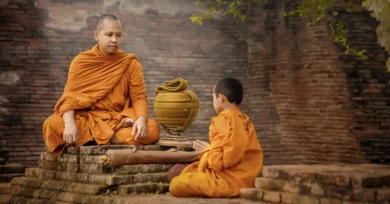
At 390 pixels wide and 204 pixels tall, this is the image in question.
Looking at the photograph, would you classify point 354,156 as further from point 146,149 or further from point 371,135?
point 146,149

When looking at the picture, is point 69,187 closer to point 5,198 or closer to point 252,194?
point 5,198

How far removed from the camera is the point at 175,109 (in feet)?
24.7

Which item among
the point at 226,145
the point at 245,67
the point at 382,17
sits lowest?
the point at 226,145

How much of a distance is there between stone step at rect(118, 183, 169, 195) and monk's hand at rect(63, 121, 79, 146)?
828 mm

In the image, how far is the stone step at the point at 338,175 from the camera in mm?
5066

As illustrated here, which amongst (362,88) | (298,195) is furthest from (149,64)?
(298,195)

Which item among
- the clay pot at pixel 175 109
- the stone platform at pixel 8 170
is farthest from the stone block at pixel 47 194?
the stone platform at pixel 8 170

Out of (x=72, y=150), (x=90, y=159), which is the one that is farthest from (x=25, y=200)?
(x=90, y=159)

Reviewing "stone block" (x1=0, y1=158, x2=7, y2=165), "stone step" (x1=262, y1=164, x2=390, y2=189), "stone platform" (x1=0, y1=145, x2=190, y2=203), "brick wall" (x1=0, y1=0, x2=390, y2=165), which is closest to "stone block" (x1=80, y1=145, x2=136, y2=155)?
"stone platform" (x1=0, y1=145, x2=190, y2=203)

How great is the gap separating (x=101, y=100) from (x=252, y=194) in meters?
2.47

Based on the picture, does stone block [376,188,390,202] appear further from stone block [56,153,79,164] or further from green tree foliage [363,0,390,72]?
green tree foliage [363,0,390,72]

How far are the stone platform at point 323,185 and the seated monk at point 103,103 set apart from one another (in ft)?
6.53

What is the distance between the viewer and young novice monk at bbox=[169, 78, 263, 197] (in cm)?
599

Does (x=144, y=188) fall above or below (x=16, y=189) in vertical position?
above
